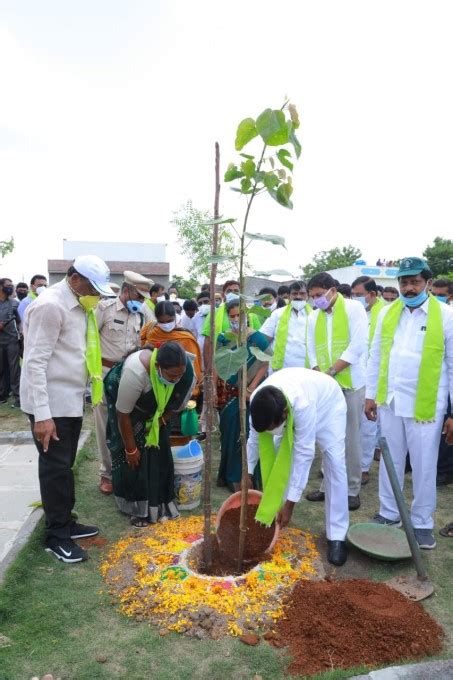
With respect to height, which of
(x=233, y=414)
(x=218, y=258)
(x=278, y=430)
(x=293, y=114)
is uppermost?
(x=293, y=114)

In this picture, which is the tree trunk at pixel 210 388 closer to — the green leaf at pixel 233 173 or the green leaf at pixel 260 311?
the green leaf at pixel 233 173

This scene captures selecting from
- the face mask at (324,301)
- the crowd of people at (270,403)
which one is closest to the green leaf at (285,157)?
the crowd of people at (270,403)

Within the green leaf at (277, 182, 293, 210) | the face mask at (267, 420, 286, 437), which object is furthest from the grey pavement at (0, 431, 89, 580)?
the green leaf at (277, 182, 293, 210)

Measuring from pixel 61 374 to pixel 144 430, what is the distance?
1.00 metres

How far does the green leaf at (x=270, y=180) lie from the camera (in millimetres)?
2770

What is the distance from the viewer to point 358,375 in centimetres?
468

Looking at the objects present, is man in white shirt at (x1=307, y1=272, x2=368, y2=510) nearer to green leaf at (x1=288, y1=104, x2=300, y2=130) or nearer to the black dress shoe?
the black dress shoe

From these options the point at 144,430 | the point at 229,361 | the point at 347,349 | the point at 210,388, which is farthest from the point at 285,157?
the point at 144,430

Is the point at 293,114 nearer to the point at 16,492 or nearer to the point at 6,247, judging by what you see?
the point at 16,492

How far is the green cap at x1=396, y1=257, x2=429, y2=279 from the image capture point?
12.6 feet

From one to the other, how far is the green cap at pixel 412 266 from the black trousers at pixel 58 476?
106 inches

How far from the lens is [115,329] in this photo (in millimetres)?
5219

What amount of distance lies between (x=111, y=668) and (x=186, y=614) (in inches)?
20.4

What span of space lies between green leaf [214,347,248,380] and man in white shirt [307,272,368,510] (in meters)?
1.96
